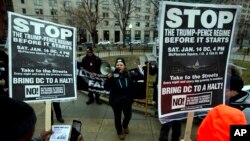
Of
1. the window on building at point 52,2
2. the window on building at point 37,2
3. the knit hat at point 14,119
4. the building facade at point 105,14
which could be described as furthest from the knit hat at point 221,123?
the window on building at point 37,2

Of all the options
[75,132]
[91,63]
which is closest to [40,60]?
[75,132]

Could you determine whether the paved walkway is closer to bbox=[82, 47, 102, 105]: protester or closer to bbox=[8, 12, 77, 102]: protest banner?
bbox=[82, 47, 102, 105]: protester

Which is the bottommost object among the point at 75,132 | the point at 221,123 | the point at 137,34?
the point at 75,132

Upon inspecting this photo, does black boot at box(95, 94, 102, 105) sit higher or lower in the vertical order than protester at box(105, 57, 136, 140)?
lower

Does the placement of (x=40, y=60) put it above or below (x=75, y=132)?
above

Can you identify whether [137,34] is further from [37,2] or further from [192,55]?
[192,55]

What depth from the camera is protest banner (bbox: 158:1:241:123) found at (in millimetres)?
2652

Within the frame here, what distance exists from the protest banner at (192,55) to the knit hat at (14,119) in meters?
1.84

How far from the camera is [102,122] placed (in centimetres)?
607

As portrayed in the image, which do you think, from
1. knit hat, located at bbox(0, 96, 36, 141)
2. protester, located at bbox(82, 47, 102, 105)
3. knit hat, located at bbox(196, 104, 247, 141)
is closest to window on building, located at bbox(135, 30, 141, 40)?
protester, located at bbox(82, 47, 102, 105)

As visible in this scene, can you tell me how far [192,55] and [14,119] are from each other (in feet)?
7.44

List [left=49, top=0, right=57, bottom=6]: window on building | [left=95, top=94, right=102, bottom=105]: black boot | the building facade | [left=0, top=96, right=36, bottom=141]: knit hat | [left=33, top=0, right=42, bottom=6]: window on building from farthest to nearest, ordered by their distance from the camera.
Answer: [left=33, top=0, right=42, bottom=6]: window on building → [left=49, top=0, right=57, bottom=6]: window on building → the building facade → [left=95, top=94, right=102, bottom=105]: black boot → [left=0, top=96, right=36, bottom=141]: knit hat

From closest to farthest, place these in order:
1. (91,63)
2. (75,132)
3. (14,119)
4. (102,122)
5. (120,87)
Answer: (14,119)
(75,132)
(120,87)
(102,122)
(91,63)

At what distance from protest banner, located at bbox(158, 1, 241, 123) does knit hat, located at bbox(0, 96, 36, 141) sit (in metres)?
1.84
